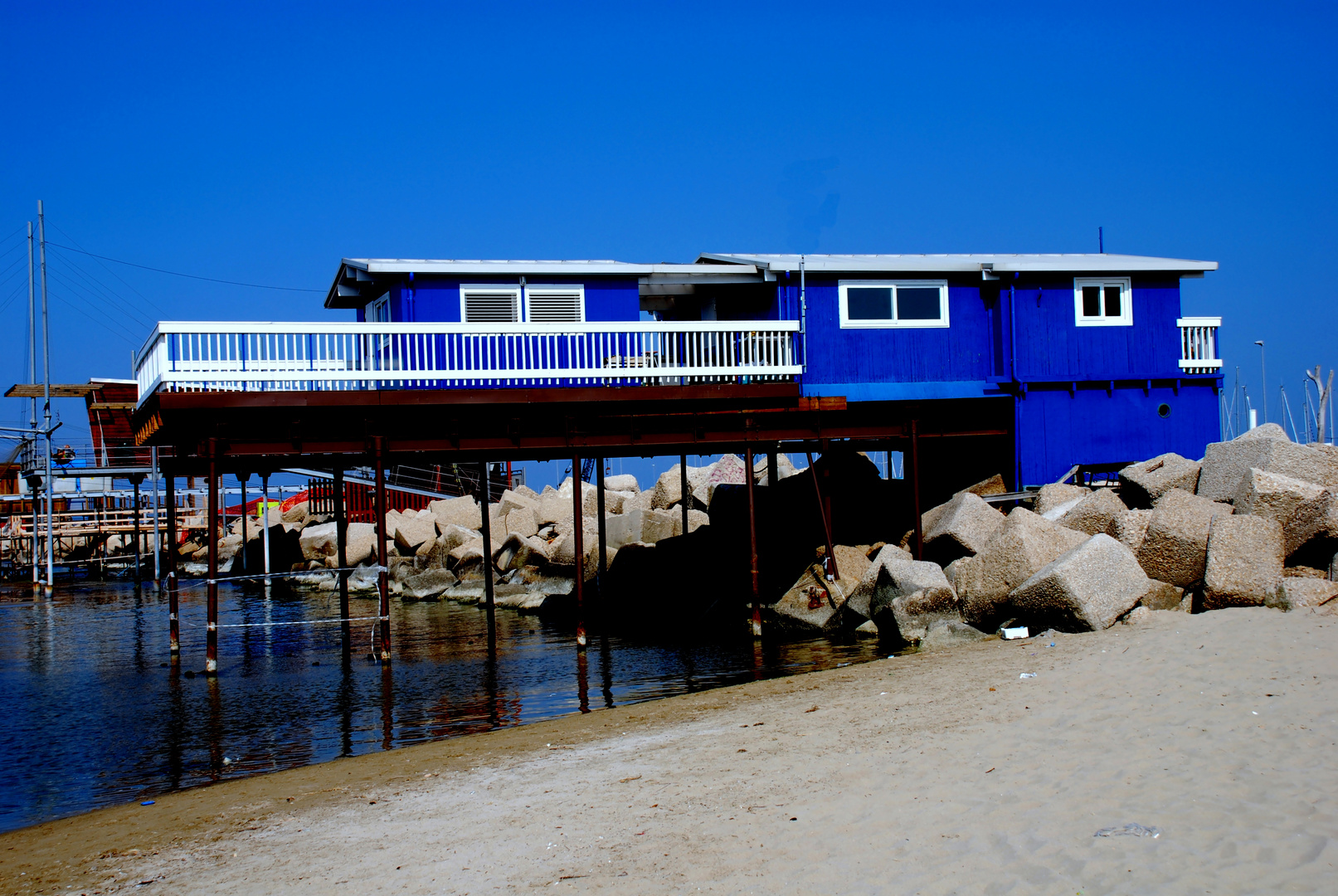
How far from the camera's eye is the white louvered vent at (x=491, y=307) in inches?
812

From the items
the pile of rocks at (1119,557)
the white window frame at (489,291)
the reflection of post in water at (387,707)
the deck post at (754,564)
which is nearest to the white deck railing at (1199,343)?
the pile of rocks at (1119,557)

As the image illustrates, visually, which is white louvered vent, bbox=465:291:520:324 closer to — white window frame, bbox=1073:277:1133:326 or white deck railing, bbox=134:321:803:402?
white deck railing, bbox=134:321:803:402

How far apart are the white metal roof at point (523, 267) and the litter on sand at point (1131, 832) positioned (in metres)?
15.6

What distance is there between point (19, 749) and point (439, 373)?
323 inches

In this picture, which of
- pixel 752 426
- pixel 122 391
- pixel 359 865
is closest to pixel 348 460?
pixel 752 426

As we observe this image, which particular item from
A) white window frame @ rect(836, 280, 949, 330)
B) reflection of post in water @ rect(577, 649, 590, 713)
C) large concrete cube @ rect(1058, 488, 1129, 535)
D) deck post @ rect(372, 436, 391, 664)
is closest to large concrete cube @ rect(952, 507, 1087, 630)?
large concrete cube @ rect(1058, 488, 1129, 535)

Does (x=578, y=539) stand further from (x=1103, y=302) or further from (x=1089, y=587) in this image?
(x=1103, y=302)

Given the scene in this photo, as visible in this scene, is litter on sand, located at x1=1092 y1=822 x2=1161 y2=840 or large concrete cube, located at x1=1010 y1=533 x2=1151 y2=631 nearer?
litter on sand, located at x1=1092 y1=822 x2=1161 y2=840

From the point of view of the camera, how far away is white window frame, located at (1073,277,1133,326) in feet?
75.2

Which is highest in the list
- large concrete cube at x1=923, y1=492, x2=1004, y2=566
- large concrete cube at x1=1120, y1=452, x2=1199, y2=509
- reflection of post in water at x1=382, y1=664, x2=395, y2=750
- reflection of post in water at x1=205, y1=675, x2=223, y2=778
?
large concrete cube at x1=1120, y1=452, x2=1199, y2=509

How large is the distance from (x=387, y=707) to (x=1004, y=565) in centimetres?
967

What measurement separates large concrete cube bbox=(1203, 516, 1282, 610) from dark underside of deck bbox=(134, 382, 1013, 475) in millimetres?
6410

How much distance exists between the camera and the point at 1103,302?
75.8 ft

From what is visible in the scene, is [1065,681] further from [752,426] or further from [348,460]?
[348,460]
